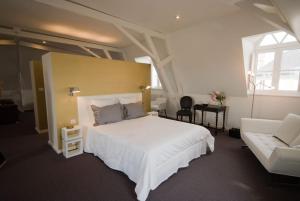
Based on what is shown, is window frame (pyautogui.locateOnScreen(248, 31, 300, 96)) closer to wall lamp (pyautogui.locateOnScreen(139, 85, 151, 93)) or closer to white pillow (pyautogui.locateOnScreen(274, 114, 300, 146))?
white pillow (pyautogui.locateOnScreen(274, 114, 300, 146))

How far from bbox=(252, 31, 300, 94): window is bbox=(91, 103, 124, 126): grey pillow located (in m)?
3.62

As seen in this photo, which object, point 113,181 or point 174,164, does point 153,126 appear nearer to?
point 174,164

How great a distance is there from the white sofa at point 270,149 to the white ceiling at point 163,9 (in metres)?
2.27

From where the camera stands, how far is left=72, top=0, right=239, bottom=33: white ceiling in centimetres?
275

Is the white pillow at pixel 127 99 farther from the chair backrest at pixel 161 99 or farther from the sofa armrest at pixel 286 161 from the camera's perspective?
the sofa armrest at pixel 286 161

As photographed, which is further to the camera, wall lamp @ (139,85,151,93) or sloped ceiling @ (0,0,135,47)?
wall lamp @ (139,85,151,93)

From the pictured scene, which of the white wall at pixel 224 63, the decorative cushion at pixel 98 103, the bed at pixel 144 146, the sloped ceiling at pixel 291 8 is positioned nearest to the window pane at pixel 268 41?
the white wall at pixel 224 63

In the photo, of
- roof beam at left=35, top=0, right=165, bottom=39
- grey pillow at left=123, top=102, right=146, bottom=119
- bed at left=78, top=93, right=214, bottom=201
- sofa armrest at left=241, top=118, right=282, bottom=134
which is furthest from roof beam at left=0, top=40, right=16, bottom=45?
sofa armrest at left=241, top=118, right=282, bottom=134

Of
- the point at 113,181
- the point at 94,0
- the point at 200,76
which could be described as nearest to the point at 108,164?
the point at 113,181

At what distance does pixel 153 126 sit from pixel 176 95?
2838 mm

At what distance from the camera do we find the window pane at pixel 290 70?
3482mm

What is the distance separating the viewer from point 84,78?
328 cm

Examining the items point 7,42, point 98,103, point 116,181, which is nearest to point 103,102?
point 98,103

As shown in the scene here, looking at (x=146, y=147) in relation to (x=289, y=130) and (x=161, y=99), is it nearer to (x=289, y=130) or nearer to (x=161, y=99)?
(x=289, y=130)
